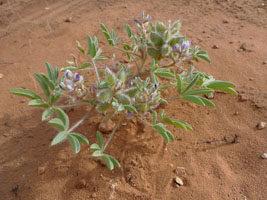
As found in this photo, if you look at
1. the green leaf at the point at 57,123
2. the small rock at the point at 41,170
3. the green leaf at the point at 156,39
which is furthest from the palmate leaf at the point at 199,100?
the small rock at the point at 41,170

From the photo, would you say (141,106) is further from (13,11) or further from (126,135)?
(13,11)

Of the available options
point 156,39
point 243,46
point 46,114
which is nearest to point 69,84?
point 46,114

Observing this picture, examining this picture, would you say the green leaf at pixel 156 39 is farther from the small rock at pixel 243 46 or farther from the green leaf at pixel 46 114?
the small rock at pixel 243 46

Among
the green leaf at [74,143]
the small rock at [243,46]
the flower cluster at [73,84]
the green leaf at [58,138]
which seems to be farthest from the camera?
the small rock at [243,46]

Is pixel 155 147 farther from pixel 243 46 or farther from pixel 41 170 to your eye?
pixel 243 46

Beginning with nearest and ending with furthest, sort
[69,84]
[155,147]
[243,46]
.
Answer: [69,84]
[155,147]
[243,46]

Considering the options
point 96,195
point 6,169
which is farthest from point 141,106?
point 6,169

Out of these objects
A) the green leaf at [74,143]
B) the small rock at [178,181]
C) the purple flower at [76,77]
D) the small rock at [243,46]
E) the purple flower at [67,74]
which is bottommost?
the small rock at [178,181]

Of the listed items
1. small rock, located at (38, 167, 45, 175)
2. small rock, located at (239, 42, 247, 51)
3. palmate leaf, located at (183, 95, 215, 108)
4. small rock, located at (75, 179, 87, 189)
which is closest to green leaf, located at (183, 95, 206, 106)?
palmate leaf, located at (183, 95, 215, 108)

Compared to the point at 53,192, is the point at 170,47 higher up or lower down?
higher up
